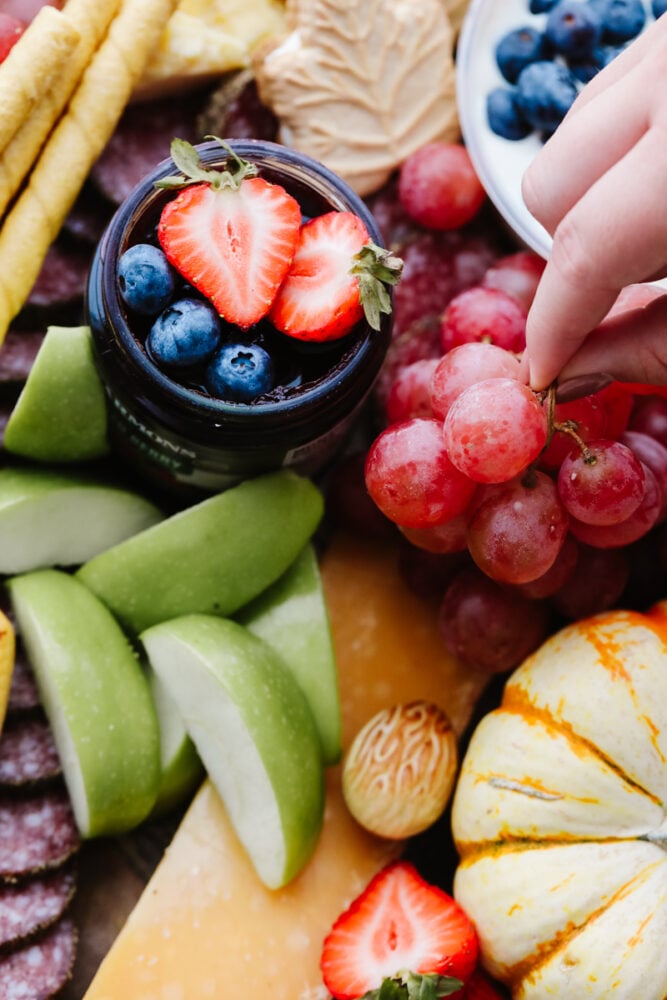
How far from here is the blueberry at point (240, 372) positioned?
32.4 inches

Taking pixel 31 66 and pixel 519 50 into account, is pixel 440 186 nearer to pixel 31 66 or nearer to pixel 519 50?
pixel 519 50

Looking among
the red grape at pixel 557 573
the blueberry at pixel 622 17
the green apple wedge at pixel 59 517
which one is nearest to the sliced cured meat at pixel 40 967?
the green apple wedge at pixel 59 517

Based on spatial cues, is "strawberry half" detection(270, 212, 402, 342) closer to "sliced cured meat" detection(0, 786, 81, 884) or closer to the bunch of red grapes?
the bunch of red grapes

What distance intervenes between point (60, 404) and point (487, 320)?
1.47 ft

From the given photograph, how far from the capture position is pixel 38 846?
3.24 ft

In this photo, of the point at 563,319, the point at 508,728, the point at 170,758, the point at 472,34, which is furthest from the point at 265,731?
the point at 472,34

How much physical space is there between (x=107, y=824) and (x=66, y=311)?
0.58 meters

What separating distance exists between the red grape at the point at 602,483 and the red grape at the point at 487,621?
194mm

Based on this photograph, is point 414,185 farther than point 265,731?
Yes

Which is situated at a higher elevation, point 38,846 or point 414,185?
point 414,185

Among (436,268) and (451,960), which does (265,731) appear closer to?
(451,960)

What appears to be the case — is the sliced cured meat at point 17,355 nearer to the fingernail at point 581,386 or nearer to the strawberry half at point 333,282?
the strawberry half at point 333,282

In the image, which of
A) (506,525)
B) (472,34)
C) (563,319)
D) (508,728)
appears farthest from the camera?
(472,34)

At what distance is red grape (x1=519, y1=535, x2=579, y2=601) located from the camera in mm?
960
